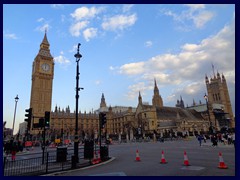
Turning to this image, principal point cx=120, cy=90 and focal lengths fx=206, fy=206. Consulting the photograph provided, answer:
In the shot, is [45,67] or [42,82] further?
[45,67]

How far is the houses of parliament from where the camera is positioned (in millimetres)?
96062

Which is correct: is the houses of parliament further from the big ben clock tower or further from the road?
the road

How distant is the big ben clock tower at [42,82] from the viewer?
346 ft

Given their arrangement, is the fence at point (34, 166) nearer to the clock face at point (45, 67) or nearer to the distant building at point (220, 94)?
the clock face at point (45, 67)

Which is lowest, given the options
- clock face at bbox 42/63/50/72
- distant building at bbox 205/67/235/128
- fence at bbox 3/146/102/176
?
fence at bbox 3/146/102/176

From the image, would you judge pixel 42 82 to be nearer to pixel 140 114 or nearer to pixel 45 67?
pixel 45 67

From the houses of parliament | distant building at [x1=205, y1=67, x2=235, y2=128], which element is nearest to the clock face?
the houses of parliament

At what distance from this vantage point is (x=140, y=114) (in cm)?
10356

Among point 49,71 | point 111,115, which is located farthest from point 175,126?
point 49,71

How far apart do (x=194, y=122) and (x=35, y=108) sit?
A: 81.1 m

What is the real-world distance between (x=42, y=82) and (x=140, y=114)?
54.8 metres

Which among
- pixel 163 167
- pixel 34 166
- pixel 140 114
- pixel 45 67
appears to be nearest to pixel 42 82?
pixel 45 67
